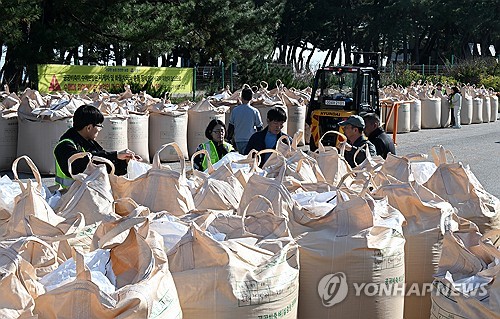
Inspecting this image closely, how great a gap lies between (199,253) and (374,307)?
110 centimetres

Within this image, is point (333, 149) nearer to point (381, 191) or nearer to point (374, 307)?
point (381, 191)

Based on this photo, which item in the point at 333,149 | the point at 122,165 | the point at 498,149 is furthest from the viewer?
the point at 498,149

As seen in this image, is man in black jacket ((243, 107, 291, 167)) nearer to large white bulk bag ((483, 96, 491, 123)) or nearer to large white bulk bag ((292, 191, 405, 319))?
large white bulk bag ((292, 191, 405, 319))

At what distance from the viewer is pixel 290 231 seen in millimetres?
3219

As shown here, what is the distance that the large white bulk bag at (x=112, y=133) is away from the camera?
1050cm

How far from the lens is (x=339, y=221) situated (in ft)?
10.2

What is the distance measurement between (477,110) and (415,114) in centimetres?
426

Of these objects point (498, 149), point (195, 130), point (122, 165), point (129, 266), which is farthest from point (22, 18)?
point (129, 266)

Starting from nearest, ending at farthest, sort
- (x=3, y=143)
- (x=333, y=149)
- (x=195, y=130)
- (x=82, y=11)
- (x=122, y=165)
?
1. (x=333, y=149)
2. (x=122, y=165)
3. (x=3, y=143)
4. (x=195, y=130)
5. (x=82, y=11)

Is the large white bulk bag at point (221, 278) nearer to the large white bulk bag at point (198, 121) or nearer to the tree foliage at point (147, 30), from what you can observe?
the large white bulk bag at point (198, 121)

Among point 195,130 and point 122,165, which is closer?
point 122,165

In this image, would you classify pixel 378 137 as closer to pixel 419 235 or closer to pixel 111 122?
pixel 419 235

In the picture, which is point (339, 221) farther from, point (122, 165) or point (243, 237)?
point (122, 165)

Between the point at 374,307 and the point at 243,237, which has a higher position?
the point at 243,237
